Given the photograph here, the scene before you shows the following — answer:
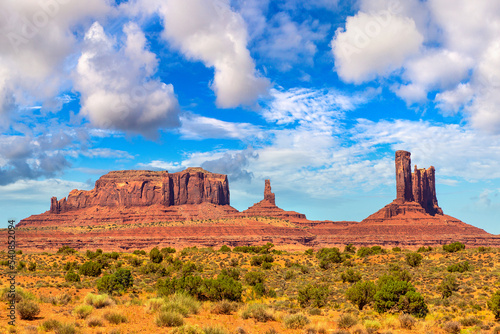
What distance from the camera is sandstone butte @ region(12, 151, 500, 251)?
138 meters

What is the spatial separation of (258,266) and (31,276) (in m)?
24.0

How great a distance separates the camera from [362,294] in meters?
27.0

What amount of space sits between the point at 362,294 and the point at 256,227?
126 metres

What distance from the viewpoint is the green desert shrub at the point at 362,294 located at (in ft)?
88.2

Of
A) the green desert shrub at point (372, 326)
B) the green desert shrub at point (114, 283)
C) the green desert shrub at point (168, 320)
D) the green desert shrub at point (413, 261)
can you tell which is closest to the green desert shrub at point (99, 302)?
the green desert shrub at point (168, 320)

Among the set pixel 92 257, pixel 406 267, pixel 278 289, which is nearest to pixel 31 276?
pixel 92 257

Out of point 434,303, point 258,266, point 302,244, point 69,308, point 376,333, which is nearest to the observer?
point 376,333

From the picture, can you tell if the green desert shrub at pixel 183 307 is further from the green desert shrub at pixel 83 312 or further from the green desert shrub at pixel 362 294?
the green desert shrub at pixel 362 294

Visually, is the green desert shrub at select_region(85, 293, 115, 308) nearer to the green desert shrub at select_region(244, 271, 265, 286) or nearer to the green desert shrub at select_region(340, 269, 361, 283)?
the green desert shrub at select_region(244, 271, 265, 286)

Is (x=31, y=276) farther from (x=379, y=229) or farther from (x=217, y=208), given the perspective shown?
(x=217, y=208)

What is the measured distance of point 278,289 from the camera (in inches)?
1374

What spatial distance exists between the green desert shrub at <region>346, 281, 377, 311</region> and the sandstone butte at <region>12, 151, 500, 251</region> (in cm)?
11047

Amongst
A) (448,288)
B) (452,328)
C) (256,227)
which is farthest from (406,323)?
(256,227)

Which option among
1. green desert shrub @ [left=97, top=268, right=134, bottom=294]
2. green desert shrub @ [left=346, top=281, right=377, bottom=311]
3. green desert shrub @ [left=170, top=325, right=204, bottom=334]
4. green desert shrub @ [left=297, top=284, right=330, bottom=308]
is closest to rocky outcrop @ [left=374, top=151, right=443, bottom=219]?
green desert shrub @ [left=346, top=281, right=377, bottom=311]
